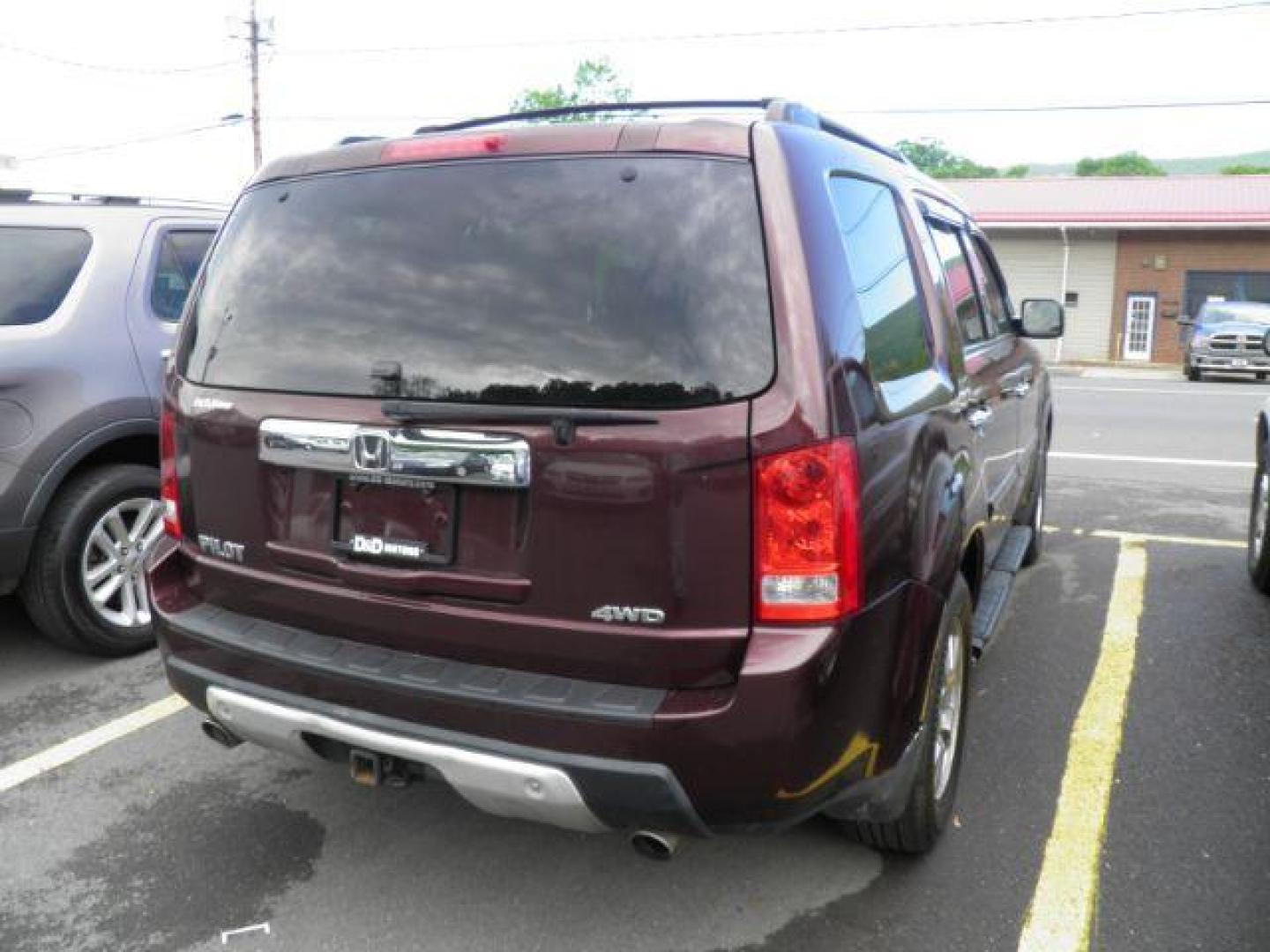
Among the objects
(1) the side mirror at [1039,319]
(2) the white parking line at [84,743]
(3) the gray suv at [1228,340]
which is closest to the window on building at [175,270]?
(2) the white parking line at [84,743]

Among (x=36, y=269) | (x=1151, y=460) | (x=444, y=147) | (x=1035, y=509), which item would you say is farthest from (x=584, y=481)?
(x=1151, y=460)

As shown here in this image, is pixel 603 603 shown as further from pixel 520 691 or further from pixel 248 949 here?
pixel 248 949

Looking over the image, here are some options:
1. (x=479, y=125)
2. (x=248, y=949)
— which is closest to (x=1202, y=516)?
(x=479, y=125)

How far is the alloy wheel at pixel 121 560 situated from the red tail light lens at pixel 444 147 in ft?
8.27

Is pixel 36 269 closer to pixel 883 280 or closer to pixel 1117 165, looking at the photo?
pixel 883 280

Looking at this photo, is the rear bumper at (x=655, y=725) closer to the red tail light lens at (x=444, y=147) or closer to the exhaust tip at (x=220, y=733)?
the exhaust tip at (x=220, y=733)

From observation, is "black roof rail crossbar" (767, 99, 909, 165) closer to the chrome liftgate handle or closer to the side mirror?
the chrome liftgate handle

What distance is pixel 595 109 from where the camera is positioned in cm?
289

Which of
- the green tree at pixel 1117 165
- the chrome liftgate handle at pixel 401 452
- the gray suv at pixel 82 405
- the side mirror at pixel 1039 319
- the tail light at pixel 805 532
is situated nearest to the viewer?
the tail light at pixel 805 532

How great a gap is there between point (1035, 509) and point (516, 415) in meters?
4.43

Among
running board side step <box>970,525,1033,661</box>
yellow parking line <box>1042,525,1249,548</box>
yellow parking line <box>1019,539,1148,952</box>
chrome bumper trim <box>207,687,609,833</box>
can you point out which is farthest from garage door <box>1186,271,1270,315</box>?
chrome bumper trim <box>207,687,609,833</box>

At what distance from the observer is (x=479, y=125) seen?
293cm

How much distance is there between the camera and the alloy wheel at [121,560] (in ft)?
14.6

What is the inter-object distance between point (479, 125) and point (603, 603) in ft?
4.74
